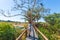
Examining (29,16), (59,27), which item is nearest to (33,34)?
(29,16)

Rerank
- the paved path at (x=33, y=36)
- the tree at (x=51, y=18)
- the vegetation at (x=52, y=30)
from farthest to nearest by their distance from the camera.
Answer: the tree at (x=51, y=18), the vegetation at (x=52, y=30), the paved path at (x=33, y=36)

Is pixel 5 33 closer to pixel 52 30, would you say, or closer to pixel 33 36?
pixel 33 36

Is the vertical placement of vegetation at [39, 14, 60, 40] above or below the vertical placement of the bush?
below

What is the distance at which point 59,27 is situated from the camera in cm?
2148

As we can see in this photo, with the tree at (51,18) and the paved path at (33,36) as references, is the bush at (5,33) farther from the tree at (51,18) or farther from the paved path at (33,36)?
the tree at (51,18)

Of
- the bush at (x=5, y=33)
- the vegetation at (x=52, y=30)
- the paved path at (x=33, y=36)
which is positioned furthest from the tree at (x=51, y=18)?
the bush at (x=5, y=33)

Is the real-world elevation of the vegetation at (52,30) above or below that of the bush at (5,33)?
below

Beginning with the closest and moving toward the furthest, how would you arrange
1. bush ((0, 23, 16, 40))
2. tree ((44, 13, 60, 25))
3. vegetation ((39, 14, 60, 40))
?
bush ((0, 23, 16, 40))
vegetation ((39, 14, 60, 40))
tree ((44, 13, 60, 25))

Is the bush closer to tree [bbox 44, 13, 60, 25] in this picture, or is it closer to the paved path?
the paved path

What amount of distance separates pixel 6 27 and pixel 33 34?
51.6 inches

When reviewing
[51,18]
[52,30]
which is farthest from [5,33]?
[51,18]

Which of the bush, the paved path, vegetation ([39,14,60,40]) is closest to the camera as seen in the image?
the bush

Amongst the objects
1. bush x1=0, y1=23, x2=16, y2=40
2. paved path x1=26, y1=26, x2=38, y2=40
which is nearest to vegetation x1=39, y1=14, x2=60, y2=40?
paved path x1=26, y1=26, x2=38, y2=40

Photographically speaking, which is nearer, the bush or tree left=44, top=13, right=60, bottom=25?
the bush
